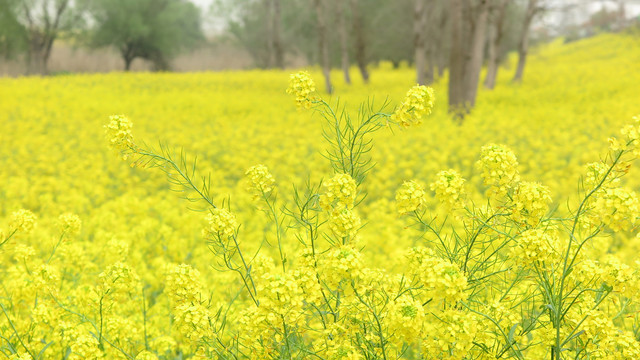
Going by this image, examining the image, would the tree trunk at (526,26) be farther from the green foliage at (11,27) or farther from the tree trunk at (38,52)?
the green foliage at (11,27)

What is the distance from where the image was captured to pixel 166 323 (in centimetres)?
406

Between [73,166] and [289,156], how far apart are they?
15.7 ft

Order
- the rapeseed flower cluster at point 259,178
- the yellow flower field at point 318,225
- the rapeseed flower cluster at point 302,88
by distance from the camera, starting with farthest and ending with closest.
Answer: the rapeseed flower cluster at point 259,178 → the rapeseed flower cluster at point 302,88 → the yellow flower field at point 318,225

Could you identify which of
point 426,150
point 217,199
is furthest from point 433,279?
point 426,150

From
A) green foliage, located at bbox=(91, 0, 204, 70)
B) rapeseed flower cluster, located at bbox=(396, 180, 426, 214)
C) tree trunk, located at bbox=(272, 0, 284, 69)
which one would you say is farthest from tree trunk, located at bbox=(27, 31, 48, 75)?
rapeseed flower cluster, located at bbox=(396, 180, 426, 214)

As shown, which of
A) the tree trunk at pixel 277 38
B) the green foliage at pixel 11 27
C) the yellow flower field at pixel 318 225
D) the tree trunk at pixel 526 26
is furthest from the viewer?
the green foliage at pixel 11 27

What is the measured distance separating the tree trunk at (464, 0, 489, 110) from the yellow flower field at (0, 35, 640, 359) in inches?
33.3

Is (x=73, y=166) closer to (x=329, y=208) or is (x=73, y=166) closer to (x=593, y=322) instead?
(x=329, y=208)

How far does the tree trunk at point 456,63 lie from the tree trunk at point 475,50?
170 mm

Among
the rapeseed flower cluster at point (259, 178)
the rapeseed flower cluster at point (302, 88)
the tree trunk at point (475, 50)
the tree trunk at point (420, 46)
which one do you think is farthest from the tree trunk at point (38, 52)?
the rapeseed flower cluster at point (302, 88)

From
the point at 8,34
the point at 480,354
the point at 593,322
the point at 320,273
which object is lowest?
the point at 480,354

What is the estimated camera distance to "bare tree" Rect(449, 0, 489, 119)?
1287 cm

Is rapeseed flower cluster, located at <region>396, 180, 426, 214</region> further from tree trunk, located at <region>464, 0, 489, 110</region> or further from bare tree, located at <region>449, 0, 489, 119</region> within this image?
tree trunk, located at <region>464, 0, 489, 110</region>

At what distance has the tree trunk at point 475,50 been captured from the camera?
41.5 ft
